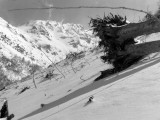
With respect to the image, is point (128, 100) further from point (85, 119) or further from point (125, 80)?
point (125, 80)

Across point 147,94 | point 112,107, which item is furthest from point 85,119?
point 147,94

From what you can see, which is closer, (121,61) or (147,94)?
(147,94)

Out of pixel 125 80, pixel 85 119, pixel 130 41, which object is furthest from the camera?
pixel 130 41

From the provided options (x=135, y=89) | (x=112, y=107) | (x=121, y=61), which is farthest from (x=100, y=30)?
(x=112, y=107)

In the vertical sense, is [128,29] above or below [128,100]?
above

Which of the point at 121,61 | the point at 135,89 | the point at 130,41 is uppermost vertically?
the point at 130,41

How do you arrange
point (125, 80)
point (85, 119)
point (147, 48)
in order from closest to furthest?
point (85, 119), point (125, 80), point (147, 48)
